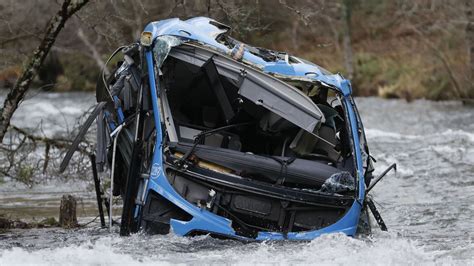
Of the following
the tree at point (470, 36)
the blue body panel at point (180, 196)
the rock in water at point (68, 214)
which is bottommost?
the rock in water at point (68, 214)

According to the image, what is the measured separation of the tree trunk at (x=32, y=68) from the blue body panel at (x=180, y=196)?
2.02m

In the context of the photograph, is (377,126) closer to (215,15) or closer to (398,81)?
(398,81)

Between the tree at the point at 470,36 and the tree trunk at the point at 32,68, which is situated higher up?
the tree at the point at 470,36

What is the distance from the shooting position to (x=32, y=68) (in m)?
11.2

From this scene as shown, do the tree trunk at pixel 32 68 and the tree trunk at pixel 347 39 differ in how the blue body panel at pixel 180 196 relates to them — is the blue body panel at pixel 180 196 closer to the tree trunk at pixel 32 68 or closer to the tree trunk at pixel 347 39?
the tree trunk at pixel 32 68

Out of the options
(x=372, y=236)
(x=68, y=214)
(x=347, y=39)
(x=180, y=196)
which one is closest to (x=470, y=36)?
(x=347, y=39)

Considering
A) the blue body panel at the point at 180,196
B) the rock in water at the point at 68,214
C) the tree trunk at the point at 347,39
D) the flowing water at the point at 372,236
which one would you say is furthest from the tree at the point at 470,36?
the blue body panel at the point at 180,196

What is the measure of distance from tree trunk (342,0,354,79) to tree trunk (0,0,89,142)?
29960 millimetres

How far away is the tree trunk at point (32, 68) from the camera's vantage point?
11.1m

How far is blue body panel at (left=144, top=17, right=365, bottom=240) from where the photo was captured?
29.9 feet

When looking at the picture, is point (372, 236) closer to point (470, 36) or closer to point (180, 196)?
point (180, 196)

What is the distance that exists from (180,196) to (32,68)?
313cm

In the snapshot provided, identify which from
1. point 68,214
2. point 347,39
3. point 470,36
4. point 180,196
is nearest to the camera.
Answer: point 180,196

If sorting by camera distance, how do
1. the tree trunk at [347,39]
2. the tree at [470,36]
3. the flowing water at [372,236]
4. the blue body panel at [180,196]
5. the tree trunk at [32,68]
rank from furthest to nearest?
the tree trunk at [347,39] < the tree at [470,36] < the tree trunk at [32,68] < the blue body panel at [180,196] < the flowing water at [372,236]
